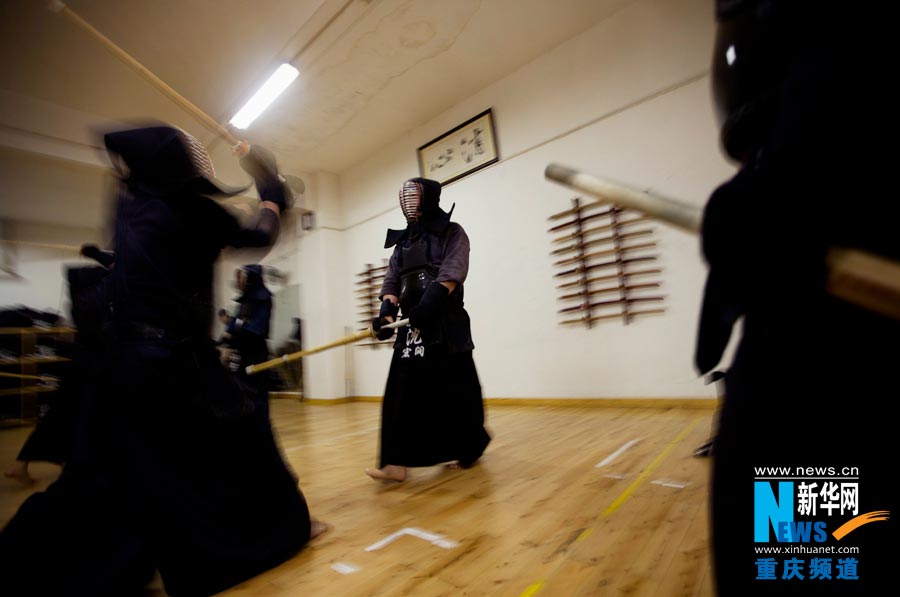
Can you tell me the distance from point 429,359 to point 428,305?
11.3 inches

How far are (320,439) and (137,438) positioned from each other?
7.78 ft

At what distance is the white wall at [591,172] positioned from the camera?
132 inches

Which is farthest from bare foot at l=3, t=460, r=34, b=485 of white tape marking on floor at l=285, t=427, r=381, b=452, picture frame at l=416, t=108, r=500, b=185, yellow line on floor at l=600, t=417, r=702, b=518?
picture frame at l=416, t=108, r=500, b=185

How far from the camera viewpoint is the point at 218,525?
3.56 ft

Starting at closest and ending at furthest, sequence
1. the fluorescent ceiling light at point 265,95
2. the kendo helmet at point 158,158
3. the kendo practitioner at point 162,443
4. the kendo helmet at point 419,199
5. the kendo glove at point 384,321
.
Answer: the kendo practitioner at point 162,443, the kendo helmet at point 158,158, the kendo glove at point 384,321, the kendo helmet at point 419,199, the fluorescent ceiling light at point 265,95

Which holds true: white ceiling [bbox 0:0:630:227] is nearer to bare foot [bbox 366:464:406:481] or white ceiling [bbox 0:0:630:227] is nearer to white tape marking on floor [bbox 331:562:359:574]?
bare foot [bbox 366:464:406:481]

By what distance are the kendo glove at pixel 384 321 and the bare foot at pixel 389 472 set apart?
0.62 metres

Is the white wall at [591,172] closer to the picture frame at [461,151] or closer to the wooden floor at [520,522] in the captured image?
the picture frame at [461,151]

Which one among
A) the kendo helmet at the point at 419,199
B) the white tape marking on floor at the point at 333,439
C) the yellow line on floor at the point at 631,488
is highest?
the kendo helmet at the point at 419,199

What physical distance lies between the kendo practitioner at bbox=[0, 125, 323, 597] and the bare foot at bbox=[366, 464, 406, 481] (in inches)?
26.5

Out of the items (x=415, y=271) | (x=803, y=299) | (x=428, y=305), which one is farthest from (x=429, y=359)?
(x=803, y=299)

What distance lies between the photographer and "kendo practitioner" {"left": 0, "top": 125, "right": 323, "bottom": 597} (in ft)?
3.16

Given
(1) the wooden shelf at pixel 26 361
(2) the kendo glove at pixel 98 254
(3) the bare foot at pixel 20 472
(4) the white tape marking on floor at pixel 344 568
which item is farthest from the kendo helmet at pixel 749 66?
(1) the wooden shelf at pixel 26 361

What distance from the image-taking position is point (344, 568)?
1.14 meters
